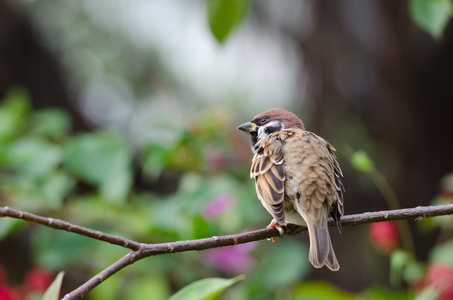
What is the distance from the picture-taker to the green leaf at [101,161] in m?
3.05

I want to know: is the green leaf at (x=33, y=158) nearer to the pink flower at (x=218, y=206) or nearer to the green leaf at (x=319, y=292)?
the pink flower at (x=218, y=206)

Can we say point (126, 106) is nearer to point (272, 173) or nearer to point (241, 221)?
point (241, 221)

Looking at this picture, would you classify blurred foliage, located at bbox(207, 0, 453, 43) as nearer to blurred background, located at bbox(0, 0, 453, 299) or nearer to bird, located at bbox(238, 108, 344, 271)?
blurred background, located at bbox(0, 0, 453, 299)

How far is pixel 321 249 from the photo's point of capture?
2064 millimetres

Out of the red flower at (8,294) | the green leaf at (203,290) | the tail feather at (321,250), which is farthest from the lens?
the red flower at (8,294)

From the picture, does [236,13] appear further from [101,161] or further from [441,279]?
[441,279]

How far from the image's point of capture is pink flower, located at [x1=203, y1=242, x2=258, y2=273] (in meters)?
3.36

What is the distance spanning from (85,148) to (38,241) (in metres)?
0.71

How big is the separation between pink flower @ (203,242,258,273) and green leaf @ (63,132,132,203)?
706 millimetres

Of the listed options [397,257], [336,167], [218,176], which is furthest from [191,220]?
[397,257]

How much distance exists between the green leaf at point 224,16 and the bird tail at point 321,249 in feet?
2.59

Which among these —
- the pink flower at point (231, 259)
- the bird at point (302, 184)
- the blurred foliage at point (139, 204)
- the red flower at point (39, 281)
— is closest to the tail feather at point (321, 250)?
the bird at point (302, 184)

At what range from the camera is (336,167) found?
2.42 meters

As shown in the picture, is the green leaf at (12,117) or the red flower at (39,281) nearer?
the red flower at (39,281)
